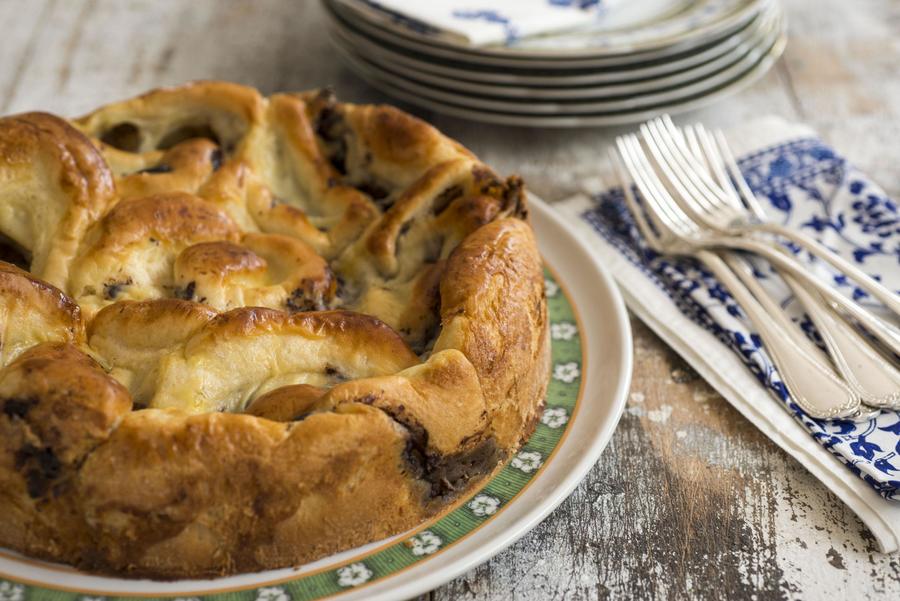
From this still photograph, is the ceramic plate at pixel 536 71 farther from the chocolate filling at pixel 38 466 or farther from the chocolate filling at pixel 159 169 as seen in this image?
the chocolate filling at pixel 38 466

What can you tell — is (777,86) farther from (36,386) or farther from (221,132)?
(36,386)

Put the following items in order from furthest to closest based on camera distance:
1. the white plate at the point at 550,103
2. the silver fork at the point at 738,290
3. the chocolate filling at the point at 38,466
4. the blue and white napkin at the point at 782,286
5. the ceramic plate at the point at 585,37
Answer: the white plate at the point at 550,103 < the ceramic plate at the point at 585,37 < the silver fork at the point at 738,290 < the blue and white napkin at the point at 782,286 < the chocolate filling at the point at 38,466

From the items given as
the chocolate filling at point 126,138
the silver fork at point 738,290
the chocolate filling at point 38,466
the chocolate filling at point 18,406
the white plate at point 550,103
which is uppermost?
the chocolate filling at point 18,406

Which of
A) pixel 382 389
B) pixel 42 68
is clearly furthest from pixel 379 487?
pixel 42 68

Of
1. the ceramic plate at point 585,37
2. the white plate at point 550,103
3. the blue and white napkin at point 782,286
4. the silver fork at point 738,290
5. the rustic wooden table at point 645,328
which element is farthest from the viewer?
the white plate at point 550,103

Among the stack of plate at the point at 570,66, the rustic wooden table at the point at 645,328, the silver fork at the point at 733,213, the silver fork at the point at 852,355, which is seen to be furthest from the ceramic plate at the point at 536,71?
the silver fork at the point at 852,355
